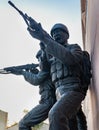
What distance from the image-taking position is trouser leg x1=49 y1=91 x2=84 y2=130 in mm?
2811

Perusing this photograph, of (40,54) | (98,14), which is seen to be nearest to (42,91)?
(40,54)

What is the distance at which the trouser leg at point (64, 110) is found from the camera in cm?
281

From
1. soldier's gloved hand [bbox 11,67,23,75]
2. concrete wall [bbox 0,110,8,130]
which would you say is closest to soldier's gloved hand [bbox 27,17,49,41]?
soldier's gloved hand [bbox 11,67,23,75]

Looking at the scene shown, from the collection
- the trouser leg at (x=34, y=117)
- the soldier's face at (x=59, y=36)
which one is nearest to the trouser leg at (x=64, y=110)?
the trouser leg at (x=34, y=117)

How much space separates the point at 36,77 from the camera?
3.75 metres

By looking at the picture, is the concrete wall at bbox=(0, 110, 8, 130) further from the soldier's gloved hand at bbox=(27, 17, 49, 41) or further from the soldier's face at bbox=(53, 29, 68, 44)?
the soldier's gloved hand at bbox=(27, 17, 49, 41)

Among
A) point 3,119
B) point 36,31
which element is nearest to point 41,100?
point 36,31

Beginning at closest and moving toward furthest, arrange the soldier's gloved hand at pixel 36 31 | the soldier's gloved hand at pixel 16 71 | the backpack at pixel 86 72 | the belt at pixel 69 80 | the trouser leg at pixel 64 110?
1. the trouser leg at pixel 64 110
2. the soldier's gloved hand at pixel 36 31
3. the belt at pixel 69 80
4. the backpack at pixel 86 72
5. the soldier's gloved hand at pixel 16 71

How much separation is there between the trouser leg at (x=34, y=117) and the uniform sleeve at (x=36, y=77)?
27cm

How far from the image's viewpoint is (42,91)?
3.70 meters

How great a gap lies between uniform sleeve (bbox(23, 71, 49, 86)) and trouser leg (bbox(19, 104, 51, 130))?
0.27 metres

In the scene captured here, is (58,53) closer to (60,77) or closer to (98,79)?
(60,77)

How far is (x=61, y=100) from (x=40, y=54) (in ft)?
2.69

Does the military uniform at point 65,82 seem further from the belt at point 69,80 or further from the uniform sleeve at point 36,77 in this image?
the uniform sleeve at point 36,77
